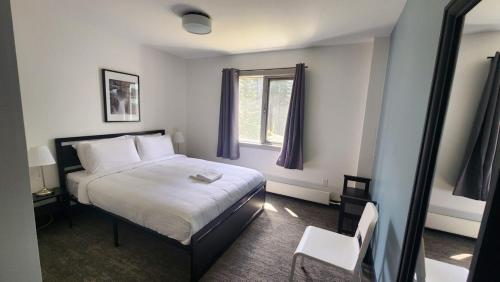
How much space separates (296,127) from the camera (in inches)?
124

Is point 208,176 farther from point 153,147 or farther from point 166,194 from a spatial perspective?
point 153,147

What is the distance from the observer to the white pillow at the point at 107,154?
8.12ft

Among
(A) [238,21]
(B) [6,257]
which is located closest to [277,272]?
(B) [6,257]

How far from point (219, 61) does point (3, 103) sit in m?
3.44

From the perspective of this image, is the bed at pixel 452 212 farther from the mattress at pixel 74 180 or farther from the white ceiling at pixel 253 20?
the mattress at pixel 74 180

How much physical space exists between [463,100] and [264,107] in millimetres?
2827

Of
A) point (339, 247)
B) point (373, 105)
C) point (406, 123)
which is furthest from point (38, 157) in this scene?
point (373, 105)

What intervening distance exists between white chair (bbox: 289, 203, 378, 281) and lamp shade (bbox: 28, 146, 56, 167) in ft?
8.42

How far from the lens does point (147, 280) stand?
1.72m

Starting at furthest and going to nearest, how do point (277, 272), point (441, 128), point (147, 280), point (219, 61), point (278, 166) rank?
point (219, 61) → point (278, 166) → point (277, 272) → point (147, 280) → point (441, 128)

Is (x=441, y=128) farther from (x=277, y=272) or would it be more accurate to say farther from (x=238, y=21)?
(x=238, y=21)

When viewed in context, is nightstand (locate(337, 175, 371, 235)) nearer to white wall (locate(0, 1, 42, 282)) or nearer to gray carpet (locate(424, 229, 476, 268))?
gray carpet (locate(424, 229, 476, 268))

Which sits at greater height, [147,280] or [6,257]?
[6,257]

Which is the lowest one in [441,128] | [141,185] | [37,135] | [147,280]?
[147,280]
